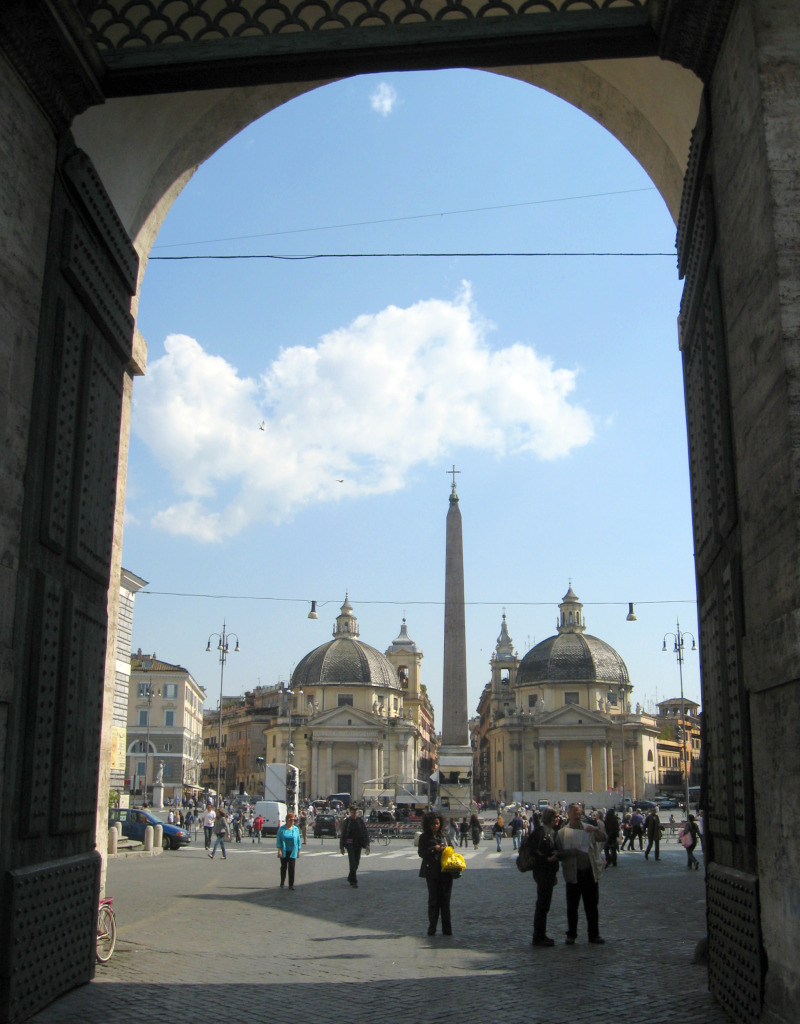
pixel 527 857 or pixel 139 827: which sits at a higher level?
pixel 527 857

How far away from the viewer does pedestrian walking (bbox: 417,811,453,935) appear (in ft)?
38.4

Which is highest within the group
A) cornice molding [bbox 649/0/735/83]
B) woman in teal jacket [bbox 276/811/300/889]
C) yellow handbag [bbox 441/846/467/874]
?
cornice molding [bbox 649/0/735/83]

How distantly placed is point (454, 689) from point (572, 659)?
180ft

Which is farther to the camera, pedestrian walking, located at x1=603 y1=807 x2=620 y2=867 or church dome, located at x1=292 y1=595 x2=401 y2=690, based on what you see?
church dome, located at x1=292 y1=595 x2=401 y2=690

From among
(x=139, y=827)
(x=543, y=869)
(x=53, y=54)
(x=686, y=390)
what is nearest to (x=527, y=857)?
(x=543, y=869)

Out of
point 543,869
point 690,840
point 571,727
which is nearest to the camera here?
point 543,869

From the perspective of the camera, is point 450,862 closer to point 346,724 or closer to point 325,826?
point 325,826

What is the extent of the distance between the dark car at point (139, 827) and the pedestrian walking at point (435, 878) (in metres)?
19.8

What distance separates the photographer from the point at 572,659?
99.9 m

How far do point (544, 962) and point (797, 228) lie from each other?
6.89 m

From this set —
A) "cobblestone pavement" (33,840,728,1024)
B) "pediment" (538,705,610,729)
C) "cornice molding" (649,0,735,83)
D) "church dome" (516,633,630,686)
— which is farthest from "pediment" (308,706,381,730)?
"cornice molding" (649,0,735,83)

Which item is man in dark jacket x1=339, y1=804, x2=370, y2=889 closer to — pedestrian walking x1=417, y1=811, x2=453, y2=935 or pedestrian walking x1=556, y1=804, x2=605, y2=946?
pedestrian walking x1=417, y1=811, x2=453, y2=935

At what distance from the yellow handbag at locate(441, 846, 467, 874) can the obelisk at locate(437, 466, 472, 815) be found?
33.4 metres

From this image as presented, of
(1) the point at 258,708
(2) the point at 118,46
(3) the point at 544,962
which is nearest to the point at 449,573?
(3) the point at 544,962
